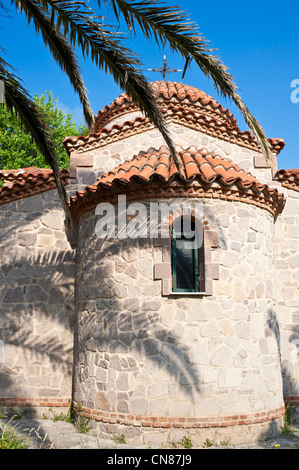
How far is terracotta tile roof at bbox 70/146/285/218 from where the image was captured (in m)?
6.41

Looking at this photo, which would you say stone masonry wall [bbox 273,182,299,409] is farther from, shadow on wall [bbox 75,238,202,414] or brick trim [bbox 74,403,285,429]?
shadow on wall [bbox 75,238,202,414]

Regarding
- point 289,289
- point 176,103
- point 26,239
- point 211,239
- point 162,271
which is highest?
point 176,103

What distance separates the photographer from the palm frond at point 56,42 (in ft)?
15.3

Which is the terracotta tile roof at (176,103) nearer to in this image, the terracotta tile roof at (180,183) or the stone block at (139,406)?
the terracotta tile roof at (180,183)

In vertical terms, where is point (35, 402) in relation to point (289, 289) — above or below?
below

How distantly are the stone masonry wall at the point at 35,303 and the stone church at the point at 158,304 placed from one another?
0.07 feet

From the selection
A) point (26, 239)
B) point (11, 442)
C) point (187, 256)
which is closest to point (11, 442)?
point (11, 442)

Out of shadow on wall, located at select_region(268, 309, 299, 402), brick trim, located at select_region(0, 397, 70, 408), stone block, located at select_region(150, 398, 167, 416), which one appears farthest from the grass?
shadow on wall, located at select_region(268, 309, 299, 402)

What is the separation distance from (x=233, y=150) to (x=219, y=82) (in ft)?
15.0

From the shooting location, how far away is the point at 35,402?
24.7ft

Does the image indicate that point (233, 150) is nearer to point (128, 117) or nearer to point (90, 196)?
point (128, 117)

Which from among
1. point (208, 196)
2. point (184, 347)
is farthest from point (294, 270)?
point (184, 347)

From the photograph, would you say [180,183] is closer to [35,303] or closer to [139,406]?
[139,406]

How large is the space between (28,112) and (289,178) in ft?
18.9
